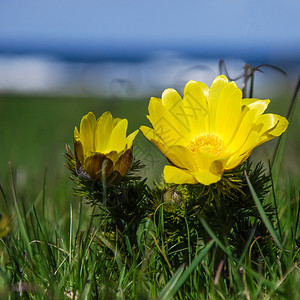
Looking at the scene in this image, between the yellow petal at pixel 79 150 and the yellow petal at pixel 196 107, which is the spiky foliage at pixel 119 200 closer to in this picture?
the yellow petal at pixel 79 150

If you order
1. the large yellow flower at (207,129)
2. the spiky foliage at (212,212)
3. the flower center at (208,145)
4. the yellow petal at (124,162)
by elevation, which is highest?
the large yellow flower at (207,129)

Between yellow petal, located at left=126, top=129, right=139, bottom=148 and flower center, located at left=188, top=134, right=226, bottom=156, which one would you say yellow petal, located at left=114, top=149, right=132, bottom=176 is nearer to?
yellow petal, located at left=126, top=129, right=139, bottom=148

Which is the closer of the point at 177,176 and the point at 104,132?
the point at 177,176

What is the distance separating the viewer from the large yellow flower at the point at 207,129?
84 centimetres

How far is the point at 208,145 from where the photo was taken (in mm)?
957

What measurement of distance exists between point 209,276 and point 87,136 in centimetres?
37

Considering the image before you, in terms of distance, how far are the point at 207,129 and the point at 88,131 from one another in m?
0.26

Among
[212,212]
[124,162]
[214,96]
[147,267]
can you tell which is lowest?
[147,267]

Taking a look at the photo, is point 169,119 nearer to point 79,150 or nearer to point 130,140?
point 130,140

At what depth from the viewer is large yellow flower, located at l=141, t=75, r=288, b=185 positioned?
84 centimetres

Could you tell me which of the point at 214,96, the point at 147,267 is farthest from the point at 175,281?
the point at 214,96

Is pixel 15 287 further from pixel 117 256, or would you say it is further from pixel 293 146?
pixel 293 146

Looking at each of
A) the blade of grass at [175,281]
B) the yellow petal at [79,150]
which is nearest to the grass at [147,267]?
the blade of grass at [175,281]

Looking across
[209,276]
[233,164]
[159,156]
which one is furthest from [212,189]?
[159,156]
